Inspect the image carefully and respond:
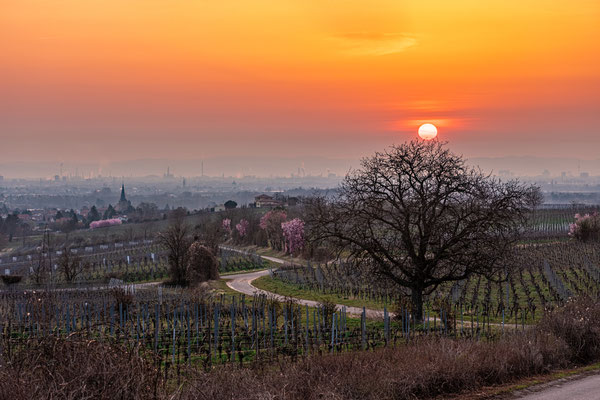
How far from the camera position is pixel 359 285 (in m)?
39.6

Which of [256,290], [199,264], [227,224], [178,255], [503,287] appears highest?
[178,255]

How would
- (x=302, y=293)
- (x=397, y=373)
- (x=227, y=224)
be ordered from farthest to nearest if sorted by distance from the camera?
(x=227, y=224), (x=302, y=293), (x=397, y=373)

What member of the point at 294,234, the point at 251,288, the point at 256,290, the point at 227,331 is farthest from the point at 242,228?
the point at 227,331

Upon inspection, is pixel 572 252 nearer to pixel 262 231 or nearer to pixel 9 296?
pixel 262 231

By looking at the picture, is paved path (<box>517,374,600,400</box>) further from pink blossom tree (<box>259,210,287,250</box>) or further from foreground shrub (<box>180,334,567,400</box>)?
pink blossom tree (<box>259,210,287,250</box>)

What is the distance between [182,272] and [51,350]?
34907mm

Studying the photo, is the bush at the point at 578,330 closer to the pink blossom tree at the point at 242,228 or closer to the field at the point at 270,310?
the field at the point at 270,310

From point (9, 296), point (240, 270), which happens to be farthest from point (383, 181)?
point (240, 270)

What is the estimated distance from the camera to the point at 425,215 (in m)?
24.3

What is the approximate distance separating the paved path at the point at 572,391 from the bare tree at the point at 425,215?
907cm

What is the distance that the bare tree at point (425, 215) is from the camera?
77.0ft

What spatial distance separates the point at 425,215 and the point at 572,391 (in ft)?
37.9

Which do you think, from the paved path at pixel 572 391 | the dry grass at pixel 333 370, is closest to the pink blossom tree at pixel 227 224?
the dry grass at pixel 333 370

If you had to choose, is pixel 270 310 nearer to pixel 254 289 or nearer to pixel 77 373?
pixel 77 373
